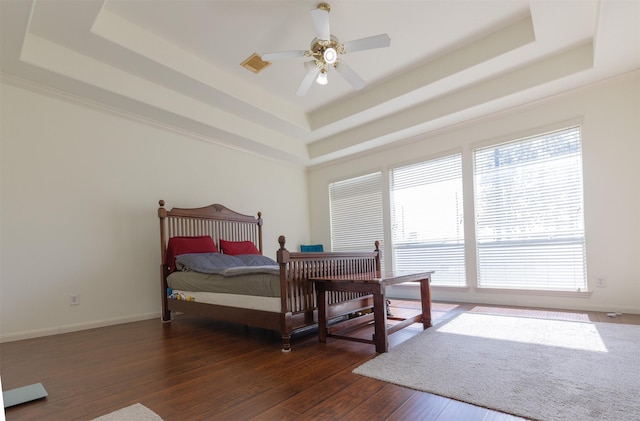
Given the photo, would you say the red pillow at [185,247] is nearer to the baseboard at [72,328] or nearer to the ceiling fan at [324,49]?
the baseboard at [72,328]

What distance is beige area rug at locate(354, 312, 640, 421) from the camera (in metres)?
1.66

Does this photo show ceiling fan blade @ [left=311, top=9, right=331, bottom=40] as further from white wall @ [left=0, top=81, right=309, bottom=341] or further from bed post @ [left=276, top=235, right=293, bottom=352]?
white wall @ [left=0, top=81, right=309, bottom=341]

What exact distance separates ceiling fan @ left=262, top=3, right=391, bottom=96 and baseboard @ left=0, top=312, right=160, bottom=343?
328 centimetres

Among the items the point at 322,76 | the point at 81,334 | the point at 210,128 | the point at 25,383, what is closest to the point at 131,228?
the point at 81,334

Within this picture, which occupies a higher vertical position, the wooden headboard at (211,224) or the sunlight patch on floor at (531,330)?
the wooden headboard at (211,224)

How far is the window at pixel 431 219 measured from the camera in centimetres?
480

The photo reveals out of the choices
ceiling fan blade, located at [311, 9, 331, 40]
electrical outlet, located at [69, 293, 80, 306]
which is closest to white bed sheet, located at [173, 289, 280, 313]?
electrical outlet, located at [69, 293, 80, 306]

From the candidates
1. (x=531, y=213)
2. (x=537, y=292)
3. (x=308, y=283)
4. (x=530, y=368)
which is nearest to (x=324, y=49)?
(x=308, y=283)

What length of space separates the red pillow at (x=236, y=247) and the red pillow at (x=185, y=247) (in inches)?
6.8

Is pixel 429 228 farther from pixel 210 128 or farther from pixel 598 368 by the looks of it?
pixel 210 128

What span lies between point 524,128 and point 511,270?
1806mm

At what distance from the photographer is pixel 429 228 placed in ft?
16.7

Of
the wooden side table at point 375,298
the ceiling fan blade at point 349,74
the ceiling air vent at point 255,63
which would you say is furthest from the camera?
the ceiling air vent at point 255,63

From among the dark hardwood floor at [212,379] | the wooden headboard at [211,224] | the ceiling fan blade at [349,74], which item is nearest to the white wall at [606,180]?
the dark hardwood floor at [212,379]
